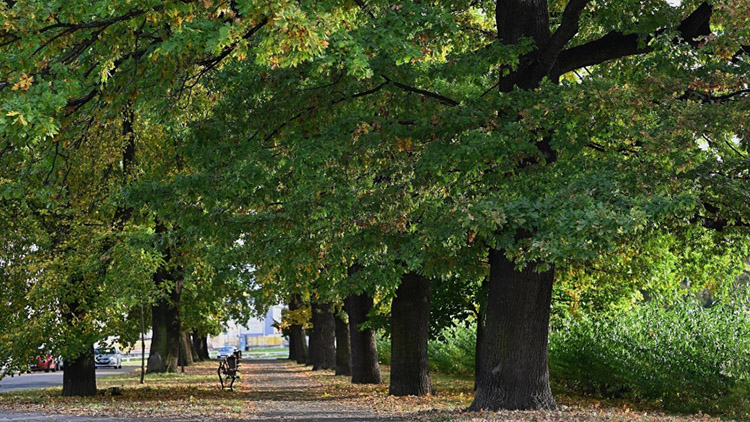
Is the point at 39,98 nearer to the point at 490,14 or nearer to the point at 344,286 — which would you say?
the point at 344,286

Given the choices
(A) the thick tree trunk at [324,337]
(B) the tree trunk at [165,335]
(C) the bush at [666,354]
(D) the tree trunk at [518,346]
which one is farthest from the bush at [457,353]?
(D) the tree trunk at [518,346]

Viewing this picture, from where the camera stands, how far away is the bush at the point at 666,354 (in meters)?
18.0

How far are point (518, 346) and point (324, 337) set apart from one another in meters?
26.1

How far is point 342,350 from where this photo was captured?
3200 centimetres

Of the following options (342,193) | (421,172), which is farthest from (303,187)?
(421,172)

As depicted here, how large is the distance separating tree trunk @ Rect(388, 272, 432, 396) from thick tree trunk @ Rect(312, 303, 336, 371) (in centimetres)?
1678

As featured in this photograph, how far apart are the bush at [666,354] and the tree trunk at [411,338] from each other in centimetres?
531

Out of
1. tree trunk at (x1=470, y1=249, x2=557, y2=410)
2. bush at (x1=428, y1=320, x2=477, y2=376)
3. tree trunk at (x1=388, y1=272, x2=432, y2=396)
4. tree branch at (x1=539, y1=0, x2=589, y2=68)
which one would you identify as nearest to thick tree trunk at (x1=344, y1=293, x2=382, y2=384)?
tree trunk at (x1=388, y1=272, x2=432, y2=396)

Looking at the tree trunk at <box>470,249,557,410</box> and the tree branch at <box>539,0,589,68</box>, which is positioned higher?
the tree branch at <box>539,0,589,68</box>

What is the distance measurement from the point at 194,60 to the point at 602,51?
22.2ft

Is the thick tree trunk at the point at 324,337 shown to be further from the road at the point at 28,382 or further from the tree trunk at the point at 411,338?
the tree trunk at the point at 411,338

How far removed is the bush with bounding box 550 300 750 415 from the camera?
1803 centimetres

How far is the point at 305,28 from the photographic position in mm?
7570

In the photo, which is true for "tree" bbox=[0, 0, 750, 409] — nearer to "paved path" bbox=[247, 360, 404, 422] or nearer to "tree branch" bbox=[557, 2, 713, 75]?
"tree branch" bbox=[557, 2, 713, 75]
